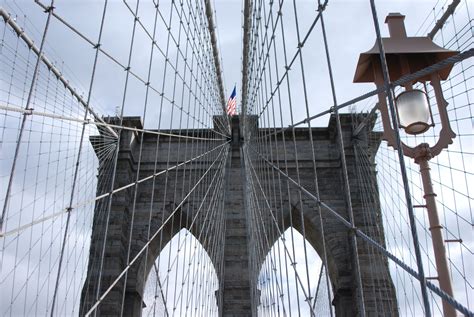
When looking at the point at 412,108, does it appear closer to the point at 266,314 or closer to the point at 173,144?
the point at 266,314

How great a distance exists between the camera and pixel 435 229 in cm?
309

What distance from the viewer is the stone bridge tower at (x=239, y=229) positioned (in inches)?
432

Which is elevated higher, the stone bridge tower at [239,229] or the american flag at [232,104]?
the american flag at [232,104]

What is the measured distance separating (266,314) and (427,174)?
6.31 m

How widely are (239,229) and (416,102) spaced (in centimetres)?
923

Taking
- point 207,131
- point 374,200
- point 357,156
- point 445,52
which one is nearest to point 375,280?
point 374,200

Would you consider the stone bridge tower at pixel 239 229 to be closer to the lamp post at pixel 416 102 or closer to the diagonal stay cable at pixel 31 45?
the diagonal stay cable at pixel 31 45

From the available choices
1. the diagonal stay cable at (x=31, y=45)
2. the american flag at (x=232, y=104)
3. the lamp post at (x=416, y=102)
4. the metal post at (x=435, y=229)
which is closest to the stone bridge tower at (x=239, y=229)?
the american flag at (x=232, y=104)

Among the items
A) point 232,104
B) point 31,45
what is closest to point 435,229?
point 31,45

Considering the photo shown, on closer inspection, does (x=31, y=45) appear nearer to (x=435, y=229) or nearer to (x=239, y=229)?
(x=435, y=229)

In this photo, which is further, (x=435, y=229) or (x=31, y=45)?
(x=31, y=45)

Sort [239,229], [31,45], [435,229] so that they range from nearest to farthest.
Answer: [435,229] < [31,45] < [239,229]

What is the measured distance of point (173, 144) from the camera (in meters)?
13.1

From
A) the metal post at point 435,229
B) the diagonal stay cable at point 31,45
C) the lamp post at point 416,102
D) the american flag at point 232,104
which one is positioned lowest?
the metal post at point 435,229
